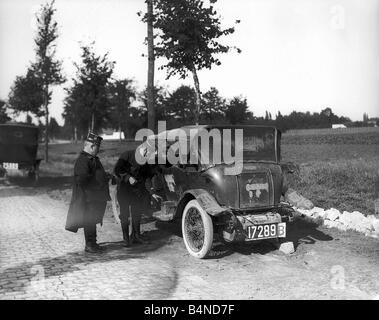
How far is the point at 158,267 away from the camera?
565cm

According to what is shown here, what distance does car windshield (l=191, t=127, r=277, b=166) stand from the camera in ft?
21.3

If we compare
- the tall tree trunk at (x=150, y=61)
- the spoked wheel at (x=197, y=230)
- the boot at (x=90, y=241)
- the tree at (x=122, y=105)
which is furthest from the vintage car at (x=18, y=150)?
the tree at (x=122, y=105)

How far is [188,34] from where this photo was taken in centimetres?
1221

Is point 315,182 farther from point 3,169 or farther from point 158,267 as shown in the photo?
point 3,169

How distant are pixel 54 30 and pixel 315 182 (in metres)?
17.8

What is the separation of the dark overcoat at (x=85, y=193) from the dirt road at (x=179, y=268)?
1.76ft

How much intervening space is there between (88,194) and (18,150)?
35.6 ft

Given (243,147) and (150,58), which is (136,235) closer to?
(243,147)

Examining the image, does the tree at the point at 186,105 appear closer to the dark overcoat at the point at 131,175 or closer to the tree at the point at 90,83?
the tree at the point at 90,83

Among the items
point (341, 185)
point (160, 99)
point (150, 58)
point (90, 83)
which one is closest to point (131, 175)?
point (341, 185)

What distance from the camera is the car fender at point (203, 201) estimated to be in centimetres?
575

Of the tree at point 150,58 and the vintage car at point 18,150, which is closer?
the tree at point 150,58

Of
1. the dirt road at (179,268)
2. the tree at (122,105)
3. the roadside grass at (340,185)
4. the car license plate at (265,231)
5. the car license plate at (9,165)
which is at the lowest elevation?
the dirt road at (179,268)
